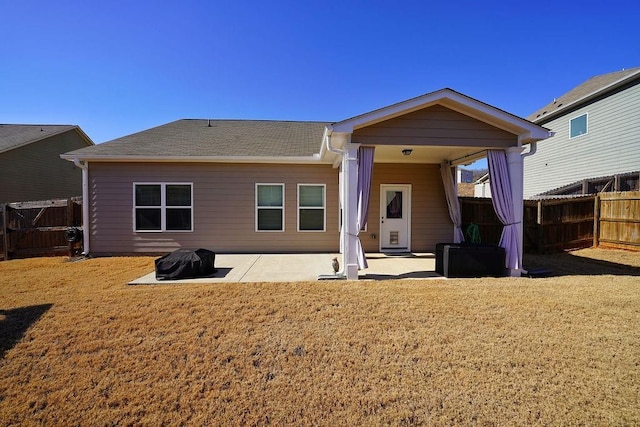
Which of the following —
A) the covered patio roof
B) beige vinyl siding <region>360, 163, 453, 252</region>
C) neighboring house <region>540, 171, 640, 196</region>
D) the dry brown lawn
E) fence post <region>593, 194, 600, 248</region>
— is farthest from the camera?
neighboring house <region>540, 171, 640, 196</region>

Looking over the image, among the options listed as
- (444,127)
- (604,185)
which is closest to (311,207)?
(444,127)

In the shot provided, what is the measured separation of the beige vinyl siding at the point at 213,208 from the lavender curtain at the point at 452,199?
3.24m

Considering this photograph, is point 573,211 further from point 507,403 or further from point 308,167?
point 507,403

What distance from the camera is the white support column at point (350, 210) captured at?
19.0 feet

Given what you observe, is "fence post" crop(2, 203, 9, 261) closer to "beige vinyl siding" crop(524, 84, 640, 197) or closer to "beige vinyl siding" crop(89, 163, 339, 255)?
"beige vinyl siding" crop(89, 163, 339, 255)

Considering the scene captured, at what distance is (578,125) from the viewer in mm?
12703

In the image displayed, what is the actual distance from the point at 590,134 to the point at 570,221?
5.50 metres

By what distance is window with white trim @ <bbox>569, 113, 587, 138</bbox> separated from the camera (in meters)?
12.4

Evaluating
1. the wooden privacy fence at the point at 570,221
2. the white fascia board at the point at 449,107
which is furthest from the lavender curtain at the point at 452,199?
the white fascia board at the point at 449,107

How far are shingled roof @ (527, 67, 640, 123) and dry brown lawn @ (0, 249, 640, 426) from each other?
1008 cm

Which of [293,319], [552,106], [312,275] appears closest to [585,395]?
[293,319]

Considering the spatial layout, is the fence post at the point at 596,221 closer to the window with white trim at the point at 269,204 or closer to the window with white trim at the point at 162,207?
the window with white trim at the point at 269,204

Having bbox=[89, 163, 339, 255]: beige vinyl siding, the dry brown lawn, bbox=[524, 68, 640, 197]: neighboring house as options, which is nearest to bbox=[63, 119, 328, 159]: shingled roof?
bbox=[89, 163, 339, 255]: beige vinyl siding

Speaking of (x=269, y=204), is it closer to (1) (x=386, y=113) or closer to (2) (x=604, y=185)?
(1) (x=386, y=113)
